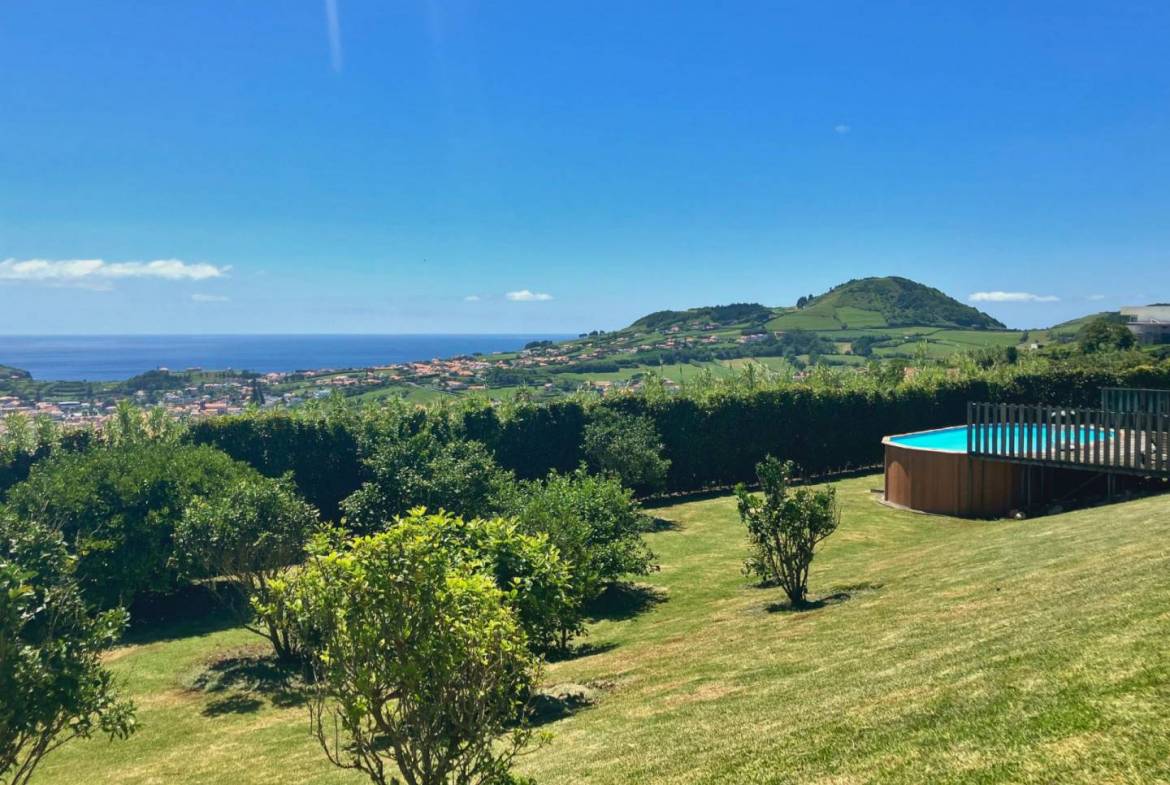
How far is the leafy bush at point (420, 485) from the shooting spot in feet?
53.4

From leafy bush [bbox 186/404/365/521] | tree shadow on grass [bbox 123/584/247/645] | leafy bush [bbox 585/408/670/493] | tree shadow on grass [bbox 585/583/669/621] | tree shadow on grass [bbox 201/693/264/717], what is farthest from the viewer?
leafy bush [bbox 585/408/670/493]

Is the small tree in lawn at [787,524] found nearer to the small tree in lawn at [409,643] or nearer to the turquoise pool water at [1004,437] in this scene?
the small tree in lawn at [409,643]

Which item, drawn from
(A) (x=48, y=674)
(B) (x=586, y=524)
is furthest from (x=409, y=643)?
(B) (x=586, y=524)

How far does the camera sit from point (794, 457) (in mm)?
30016

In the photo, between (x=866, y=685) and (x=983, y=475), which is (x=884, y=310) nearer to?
(x=983, y=475)

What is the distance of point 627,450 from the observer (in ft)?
78.2

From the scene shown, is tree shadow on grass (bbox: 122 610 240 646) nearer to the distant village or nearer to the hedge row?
the hedge row

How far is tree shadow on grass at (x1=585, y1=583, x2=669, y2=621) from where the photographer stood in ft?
50.2

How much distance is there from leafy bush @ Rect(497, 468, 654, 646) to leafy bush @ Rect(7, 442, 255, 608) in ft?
25.5

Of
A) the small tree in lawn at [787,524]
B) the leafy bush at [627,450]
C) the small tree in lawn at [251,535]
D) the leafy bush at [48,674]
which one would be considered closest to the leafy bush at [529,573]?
the leafy bush at [48,674]

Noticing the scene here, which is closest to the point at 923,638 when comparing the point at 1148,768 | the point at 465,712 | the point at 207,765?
the point at 1148,768

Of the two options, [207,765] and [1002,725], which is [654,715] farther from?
[207,765]

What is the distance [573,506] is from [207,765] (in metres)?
7.63

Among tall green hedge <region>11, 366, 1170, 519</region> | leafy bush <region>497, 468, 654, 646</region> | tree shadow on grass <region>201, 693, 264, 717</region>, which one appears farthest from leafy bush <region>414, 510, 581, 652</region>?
tall green hedge <region>11, 366, 1170, 519</region>
